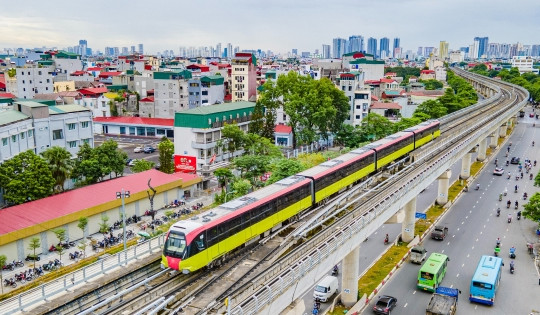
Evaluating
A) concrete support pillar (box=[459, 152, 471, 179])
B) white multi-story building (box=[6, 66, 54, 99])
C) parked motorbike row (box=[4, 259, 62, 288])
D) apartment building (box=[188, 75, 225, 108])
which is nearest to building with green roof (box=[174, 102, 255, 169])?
parked motorbike row (box=[4, 259, 62, 288])

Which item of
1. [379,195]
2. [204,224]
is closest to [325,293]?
[379,195]

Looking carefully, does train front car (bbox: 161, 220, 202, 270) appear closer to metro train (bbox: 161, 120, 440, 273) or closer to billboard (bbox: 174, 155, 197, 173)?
metro train (bbox: 161, 120, 440, 273)

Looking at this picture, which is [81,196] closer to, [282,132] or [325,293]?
[325,293]

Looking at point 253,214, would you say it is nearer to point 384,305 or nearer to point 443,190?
point 384,305

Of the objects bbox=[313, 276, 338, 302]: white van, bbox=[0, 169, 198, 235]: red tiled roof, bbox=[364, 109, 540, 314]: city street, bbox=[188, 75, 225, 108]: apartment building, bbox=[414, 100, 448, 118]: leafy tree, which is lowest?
bbox=[364, 109, 540, 314]: city street

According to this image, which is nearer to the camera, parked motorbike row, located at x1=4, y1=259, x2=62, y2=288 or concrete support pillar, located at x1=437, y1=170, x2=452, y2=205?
parked motorbike row, located at x1=4, y1=259, x2=62, y2=288

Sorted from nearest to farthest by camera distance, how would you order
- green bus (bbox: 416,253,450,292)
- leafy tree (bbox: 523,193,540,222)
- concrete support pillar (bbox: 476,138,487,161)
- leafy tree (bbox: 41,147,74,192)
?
green bus (bbox: 416,253,450,292), leafy tree (bbox: 523,193,540,222), leafy tree (bbox: 41,147,74,192), concrete support pillar (bbox: 476,138,487,161)

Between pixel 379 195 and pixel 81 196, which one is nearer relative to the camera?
pixel 379 195
